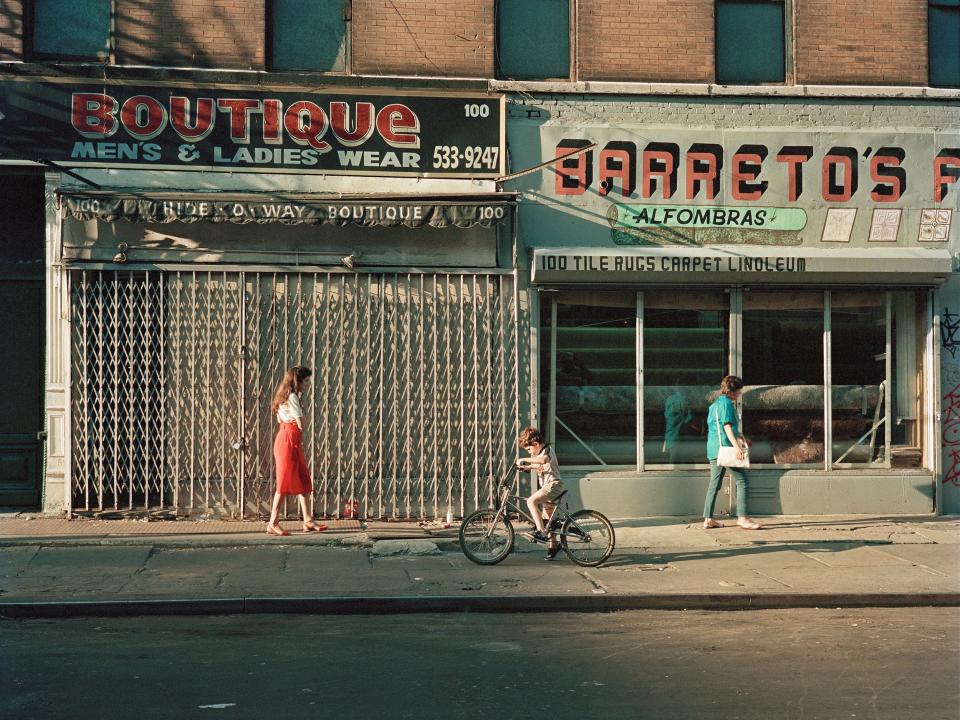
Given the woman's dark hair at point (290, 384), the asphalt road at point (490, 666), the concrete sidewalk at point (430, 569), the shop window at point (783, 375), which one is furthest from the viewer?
the shop window at point (783, 375)

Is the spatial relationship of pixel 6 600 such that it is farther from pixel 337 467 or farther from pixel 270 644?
pixel 337 467

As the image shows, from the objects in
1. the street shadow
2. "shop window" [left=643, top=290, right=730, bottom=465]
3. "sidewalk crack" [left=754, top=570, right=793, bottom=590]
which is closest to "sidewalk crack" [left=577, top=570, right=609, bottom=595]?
the street shadow

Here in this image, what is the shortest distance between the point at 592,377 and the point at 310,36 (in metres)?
5.40

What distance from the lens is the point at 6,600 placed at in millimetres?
8406

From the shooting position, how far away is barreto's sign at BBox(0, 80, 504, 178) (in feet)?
39.9

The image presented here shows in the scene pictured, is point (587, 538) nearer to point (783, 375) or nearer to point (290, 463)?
point (290, 463)

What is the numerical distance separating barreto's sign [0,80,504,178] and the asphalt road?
6.05 m

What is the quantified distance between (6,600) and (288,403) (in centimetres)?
394

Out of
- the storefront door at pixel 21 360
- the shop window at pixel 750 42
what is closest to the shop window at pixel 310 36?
the storefront door at pixel 21 360

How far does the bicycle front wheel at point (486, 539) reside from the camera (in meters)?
10.2

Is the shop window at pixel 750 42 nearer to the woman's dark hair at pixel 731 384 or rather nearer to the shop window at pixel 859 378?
the shop window at pixel 859 378

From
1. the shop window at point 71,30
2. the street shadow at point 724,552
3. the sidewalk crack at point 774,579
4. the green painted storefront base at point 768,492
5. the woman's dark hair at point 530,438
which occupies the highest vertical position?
the shop window at point 71,30

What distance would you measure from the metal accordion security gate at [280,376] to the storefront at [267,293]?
0.03 meters

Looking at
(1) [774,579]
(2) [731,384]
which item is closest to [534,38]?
(2) [731,384]
